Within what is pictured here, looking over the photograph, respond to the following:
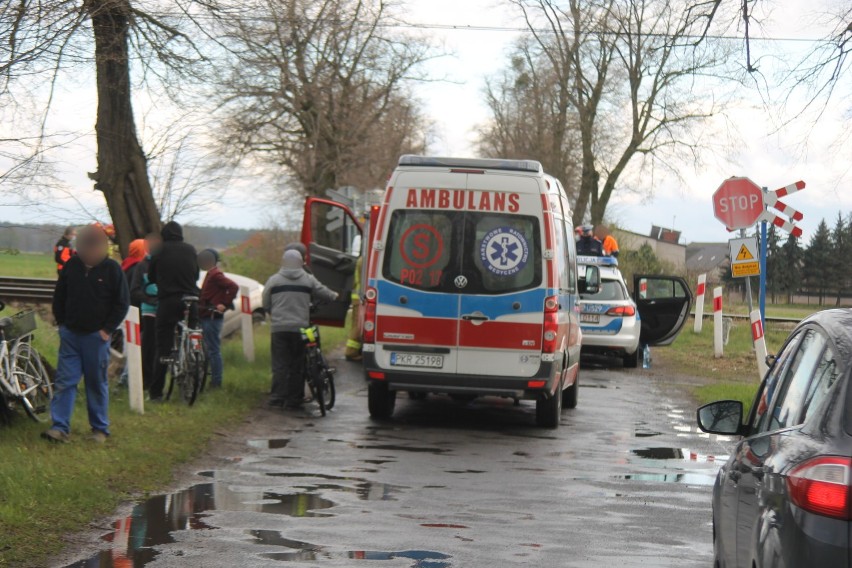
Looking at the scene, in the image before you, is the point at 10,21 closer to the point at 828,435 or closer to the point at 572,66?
the point at 828,435

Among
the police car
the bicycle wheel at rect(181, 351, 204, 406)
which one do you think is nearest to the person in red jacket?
the bicycle wheel at rect(181, 351, 204, 406)

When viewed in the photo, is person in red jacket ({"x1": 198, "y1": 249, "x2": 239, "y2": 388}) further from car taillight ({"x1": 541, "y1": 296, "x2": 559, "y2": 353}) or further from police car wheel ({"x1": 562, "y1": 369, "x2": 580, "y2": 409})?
car taillight ({"x1": 541, "y1": 296, "x2": 559, "y2": 353})

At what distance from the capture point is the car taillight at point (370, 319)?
13844 millimetres

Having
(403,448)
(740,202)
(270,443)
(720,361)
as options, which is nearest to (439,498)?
(403,448)

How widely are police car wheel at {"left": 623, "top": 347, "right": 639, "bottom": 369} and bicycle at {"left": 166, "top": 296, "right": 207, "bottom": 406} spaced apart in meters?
10.3

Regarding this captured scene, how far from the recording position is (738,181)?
1853 cm

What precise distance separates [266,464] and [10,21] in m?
4.16

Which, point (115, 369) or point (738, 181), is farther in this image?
point (738, 181)

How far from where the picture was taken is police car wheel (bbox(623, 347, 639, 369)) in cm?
2312

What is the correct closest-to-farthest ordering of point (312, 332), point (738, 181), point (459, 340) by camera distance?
point (459, 340) → point (312, 332) → point (738, 181)

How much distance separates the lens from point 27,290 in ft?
94.7

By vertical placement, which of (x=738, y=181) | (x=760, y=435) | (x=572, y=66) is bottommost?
(x=760, y=435)

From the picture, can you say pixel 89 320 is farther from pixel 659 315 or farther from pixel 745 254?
pixel 659 315

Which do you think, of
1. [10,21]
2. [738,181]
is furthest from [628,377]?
[10,21]
